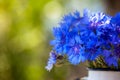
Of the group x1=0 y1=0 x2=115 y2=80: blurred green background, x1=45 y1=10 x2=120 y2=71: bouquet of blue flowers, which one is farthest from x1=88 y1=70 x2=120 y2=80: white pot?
x1=0 y1=0 x2=115 y2=80: blurred green background

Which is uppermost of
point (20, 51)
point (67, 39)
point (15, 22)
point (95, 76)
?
point (15, 22)

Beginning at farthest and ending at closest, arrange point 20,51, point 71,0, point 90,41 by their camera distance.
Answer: point 71,0, point 20,51, point 90,41

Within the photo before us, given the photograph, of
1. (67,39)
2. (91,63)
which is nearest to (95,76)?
(91,63)

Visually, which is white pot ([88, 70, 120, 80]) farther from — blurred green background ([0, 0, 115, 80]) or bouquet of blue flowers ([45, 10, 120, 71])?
blurred green background ([0, 0, 115, 80])

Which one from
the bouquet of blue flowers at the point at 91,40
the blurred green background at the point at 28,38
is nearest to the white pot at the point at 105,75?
the bouquet of blue flowers at the point at 91,40

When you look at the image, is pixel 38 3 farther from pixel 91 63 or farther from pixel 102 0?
pixel 91 63
